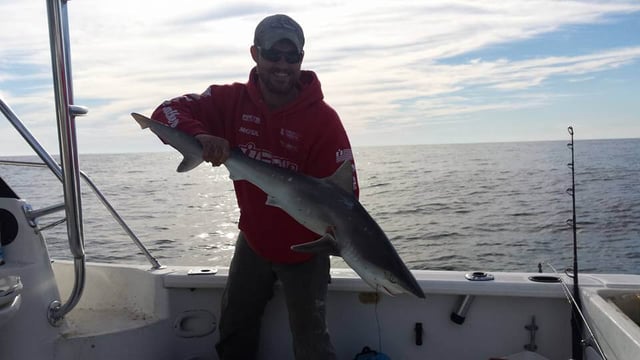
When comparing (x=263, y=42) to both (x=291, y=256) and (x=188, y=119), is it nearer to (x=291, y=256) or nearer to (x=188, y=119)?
(x=188, y=119)

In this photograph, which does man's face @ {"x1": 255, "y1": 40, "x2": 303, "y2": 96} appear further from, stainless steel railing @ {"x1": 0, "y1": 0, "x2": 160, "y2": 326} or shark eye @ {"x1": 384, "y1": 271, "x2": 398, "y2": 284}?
shark eye @ {"x1": 384, "y1": 271, "x2": 398, "y2": 284}

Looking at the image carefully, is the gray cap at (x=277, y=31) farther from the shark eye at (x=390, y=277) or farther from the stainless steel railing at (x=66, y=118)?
the shark eye at (x=390, y=277)

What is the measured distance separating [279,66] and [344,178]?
2.89 feet

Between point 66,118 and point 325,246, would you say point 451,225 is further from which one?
point 66,118

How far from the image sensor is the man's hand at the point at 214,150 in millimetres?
2809

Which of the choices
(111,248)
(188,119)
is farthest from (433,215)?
(188,119)

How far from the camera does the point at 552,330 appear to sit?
12.3 feet

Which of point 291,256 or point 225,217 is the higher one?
point 291,256

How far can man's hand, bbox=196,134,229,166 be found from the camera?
9.21ft

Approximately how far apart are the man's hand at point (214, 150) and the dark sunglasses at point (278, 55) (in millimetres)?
671

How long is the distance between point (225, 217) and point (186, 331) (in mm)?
15370

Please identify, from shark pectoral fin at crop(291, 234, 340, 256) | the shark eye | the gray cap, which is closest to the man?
the gray cap

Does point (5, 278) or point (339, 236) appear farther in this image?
point (5, 278)

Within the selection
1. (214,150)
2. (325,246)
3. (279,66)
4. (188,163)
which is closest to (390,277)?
(325,246)
